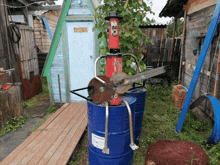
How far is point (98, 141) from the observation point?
1.99m

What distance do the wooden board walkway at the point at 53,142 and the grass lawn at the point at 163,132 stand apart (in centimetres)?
23

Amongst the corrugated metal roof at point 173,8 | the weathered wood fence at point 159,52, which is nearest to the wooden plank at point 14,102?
the corrugated metal roof at point 173,8

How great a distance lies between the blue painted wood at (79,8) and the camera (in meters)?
4.20

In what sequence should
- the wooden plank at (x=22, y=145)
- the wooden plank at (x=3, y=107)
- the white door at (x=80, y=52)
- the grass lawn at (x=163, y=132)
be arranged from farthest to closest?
the white door at (x=80, y=52) < the wooden plank at (x=3, y=107) < the grass lawn at (x=163, y=132) < the wooden plank at (x=22, y=145)

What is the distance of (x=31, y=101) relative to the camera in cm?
571

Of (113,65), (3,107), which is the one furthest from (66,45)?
(113,65)

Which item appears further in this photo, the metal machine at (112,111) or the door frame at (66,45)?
the door frame at (66,45)

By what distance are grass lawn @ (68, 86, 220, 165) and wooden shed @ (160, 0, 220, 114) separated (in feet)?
1.99

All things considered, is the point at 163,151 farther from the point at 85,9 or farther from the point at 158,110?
the point at 85,9

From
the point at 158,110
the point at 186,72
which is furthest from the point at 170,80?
the point at 158,110

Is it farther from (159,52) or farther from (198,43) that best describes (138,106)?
(159,52)

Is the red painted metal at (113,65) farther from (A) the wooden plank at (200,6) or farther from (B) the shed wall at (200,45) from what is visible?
(A) the wooden plank at (200,6)

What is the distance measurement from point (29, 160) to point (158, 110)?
3744 mm

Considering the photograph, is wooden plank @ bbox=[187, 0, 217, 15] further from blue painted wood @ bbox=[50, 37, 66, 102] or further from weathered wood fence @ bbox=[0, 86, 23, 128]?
weathered wood fence @ bbox=[0, 86, 23, 128]
